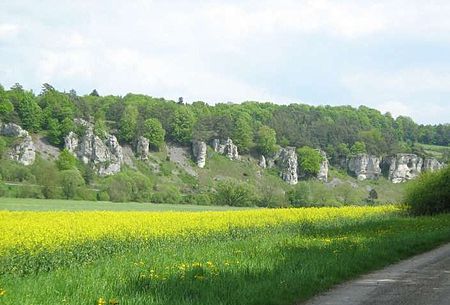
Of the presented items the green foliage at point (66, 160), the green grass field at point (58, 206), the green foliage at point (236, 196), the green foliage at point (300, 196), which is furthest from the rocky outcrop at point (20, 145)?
the green grass field at point (58, 206)

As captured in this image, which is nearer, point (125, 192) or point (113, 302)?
point (113, 302)

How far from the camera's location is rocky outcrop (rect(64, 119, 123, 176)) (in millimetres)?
167250

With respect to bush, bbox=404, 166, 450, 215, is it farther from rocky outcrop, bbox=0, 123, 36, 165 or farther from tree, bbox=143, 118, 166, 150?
tree, bbox=143, 118, 166, 150

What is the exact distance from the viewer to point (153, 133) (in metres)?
197

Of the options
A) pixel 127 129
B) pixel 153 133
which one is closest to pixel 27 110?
pixel 127 129

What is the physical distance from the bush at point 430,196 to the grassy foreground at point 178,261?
1608 cm

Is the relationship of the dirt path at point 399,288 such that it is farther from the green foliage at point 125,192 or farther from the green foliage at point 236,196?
the green foliage at point 236,196

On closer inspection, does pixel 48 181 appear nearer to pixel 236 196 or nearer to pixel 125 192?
pixel 125 192

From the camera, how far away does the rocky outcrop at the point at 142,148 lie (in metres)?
188

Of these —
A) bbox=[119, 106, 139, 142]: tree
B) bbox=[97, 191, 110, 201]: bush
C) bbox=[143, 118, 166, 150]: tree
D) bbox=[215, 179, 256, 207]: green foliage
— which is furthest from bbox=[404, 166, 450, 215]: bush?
bbox=[119, 106, 139, 142]: tree

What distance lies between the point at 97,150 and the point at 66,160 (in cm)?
1973

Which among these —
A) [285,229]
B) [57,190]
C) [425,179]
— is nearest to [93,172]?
[57,190]

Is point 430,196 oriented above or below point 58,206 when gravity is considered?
above

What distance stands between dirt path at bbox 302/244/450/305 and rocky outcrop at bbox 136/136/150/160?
173621 mm
